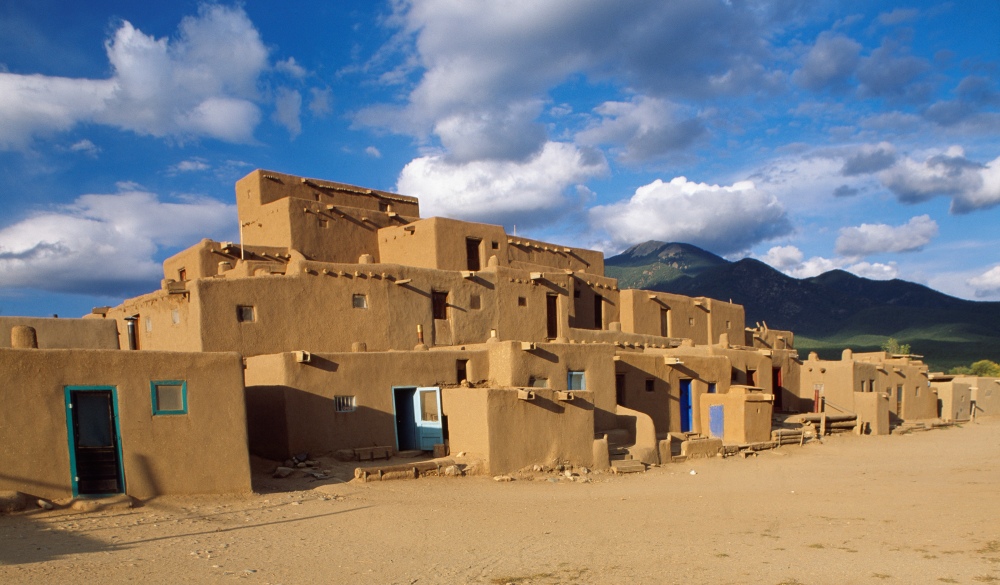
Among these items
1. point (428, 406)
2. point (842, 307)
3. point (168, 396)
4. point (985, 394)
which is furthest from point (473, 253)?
point (842, 307)

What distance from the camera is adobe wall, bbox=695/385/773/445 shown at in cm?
2291

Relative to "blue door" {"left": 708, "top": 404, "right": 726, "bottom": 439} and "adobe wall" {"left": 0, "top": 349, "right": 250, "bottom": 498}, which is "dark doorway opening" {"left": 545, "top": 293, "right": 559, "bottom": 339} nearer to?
"blue door" {"left": 708, "top": 404, "right": 726, "bottom": 439}

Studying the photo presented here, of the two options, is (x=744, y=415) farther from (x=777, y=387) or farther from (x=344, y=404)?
(x=344, y=404)

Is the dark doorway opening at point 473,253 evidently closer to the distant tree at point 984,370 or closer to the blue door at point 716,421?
the blue door at point 716,421

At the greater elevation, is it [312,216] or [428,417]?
[312,216]

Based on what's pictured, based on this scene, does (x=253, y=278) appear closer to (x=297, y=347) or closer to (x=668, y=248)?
(x=297, y=347)

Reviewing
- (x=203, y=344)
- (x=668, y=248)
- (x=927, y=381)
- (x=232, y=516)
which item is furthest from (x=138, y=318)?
(x=668, y=248)

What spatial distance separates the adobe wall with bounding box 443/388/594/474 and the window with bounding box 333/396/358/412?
2178 millimetres

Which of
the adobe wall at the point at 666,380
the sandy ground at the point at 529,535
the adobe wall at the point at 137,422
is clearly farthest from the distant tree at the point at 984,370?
the adobe wall at the point at 137,422

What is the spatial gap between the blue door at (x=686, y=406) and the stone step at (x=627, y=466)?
6212 mm

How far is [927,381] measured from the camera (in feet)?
123

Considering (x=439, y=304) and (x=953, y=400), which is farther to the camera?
(x=953, y=400)

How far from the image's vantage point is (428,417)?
18250 mm

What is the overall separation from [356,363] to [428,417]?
225 centimetres
